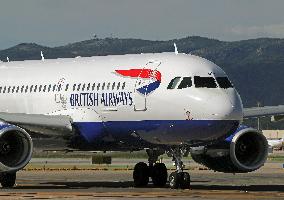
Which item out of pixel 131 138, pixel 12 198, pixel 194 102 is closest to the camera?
pixel 12 198

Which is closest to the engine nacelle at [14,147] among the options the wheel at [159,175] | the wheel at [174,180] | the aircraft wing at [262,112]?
the wheel at [174,180]

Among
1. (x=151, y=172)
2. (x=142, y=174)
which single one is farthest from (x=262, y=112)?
(x=142, y=174)

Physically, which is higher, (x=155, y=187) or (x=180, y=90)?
(x=180, y=90)

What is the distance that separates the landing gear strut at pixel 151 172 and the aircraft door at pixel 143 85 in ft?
13.0

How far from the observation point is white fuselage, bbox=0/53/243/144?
3597cm

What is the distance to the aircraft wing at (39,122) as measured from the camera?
38406mm

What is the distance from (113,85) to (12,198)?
8.66m

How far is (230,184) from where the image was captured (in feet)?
146

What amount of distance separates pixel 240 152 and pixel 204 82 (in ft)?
15.8

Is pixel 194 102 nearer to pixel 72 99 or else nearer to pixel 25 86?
pixel 72 99

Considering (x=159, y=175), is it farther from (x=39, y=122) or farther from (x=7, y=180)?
(x=7, y=180)

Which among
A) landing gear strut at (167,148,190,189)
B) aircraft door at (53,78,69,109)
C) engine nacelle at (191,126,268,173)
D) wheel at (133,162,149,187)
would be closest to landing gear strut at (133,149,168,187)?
wheel at (133,162,149,187)

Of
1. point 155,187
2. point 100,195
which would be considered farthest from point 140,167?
point 100,195

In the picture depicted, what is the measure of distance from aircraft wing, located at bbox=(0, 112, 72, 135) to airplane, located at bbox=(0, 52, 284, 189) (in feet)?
0.13
